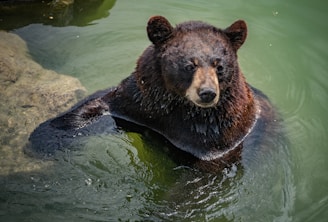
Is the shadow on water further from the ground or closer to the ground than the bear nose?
closer to the ground

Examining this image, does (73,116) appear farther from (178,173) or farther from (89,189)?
(178,173)

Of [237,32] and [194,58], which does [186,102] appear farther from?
[237,32]

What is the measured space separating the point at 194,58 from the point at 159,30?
0.58 metres

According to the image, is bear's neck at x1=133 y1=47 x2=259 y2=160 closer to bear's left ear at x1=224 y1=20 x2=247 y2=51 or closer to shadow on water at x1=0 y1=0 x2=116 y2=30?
bear's left ear at x1=224 y1=20 x2=247 y2=51

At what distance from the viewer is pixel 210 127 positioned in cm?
597

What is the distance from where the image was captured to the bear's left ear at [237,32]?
5.71 m

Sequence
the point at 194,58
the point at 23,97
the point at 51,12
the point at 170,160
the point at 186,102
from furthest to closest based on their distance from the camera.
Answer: the point at 51,12 < the point at 23,97 < the point at 170,160 < the point at 186,102 < the point at 194,58

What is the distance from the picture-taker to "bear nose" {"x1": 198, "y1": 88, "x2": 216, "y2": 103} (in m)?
5.05

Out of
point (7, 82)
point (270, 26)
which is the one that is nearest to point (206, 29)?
point (7, 82)

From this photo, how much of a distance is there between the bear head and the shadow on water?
3870 millimetres

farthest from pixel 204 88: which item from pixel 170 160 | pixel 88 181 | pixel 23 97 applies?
pixel 23 97

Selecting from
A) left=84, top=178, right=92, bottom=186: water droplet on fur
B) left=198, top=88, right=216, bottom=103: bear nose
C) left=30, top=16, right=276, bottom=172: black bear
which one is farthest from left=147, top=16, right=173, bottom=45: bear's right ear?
left=84, top=178, right=92, bottom=186: water droplet on fur

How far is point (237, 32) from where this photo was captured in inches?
225

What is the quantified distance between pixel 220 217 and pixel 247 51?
4134 mm
